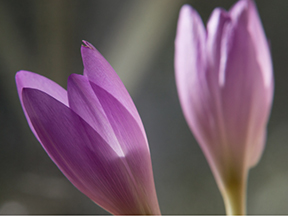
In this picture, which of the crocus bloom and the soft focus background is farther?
the soft focus background

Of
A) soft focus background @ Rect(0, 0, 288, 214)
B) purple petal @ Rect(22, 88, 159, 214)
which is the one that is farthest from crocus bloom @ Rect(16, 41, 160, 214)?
soft focus background @ Rect(0, 0, 288, 214)

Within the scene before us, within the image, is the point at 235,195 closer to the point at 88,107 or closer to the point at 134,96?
the point at 88,107

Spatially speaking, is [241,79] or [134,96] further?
[134,96]

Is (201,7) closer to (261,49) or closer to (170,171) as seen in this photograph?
(170,171)

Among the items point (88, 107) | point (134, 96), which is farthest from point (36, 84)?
point (134, 96)

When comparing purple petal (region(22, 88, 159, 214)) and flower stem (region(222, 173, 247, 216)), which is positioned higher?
purple petal (region(22, 88, 159, 214))

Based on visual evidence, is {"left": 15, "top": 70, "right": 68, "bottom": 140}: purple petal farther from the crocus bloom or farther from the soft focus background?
the soft focus background

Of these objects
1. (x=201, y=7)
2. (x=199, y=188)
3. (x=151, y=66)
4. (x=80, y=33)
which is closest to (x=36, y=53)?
(x=80, y=33)
